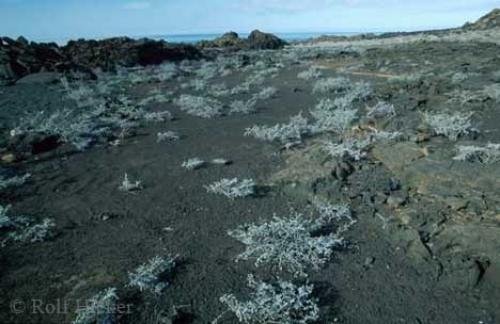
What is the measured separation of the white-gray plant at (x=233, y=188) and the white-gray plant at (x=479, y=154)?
2.97m

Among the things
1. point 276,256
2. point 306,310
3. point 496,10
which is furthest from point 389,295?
point 496,10

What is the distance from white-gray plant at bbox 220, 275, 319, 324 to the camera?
383 centimetres

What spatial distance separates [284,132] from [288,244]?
14.6ft

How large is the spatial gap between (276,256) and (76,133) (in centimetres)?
690

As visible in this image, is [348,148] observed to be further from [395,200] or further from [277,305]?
[277,305]

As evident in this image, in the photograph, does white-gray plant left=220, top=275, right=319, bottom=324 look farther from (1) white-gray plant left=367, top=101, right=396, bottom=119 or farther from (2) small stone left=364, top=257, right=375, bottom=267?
(1) white-gray plant left=367, top=101, right=396, bottom=119

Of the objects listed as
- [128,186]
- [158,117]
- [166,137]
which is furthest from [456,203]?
[158,117]

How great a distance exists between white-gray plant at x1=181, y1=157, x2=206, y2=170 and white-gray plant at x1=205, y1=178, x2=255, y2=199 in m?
1.02

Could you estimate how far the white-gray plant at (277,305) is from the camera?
3828 millimetres

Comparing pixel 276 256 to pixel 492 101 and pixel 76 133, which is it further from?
pixel 492 101

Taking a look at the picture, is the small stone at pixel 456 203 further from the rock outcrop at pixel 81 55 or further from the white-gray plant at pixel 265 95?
the rock outcrop at pixel 81 55

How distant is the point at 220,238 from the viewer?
17.6ft

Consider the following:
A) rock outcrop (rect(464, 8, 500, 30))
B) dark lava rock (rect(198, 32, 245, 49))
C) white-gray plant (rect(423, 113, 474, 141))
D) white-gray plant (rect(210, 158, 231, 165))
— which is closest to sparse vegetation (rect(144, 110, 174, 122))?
white-gray plant (rect(210, 158, 231, 165))

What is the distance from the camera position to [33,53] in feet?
87.2
